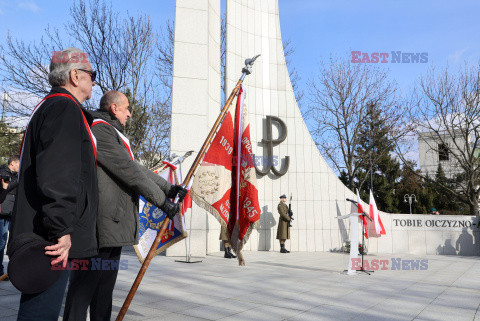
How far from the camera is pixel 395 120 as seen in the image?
20859 mm

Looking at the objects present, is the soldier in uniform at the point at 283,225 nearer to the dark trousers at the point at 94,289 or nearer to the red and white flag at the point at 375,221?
the red and white flag at the point at 375,221

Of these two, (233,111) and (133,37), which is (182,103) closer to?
(233,111)

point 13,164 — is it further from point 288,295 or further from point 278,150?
point 278,150

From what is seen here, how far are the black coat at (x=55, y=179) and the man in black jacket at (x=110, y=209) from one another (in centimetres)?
42

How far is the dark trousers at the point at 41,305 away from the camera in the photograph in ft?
5.67

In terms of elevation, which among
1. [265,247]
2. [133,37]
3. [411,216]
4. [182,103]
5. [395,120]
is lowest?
[265,247]

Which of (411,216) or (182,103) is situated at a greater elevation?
(182,103)

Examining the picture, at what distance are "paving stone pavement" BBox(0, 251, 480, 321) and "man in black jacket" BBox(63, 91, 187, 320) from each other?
54.8 inches

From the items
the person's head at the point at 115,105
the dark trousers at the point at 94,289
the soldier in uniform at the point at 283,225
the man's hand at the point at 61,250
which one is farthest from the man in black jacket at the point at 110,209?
the soldier in uniform at the point at 283,225

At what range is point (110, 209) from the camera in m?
2.45

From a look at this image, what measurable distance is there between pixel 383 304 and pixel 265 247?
8429mm

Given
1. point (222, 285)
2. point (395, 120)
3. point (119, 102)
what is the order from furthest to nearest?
point (395, 120) < point (222, 285) < point (119, 102)

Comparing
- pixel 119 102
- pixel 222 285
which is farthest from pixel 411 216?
pixel 119 102

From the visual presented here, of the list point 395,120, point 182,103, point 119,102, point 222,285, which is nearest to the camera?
point 119,102
